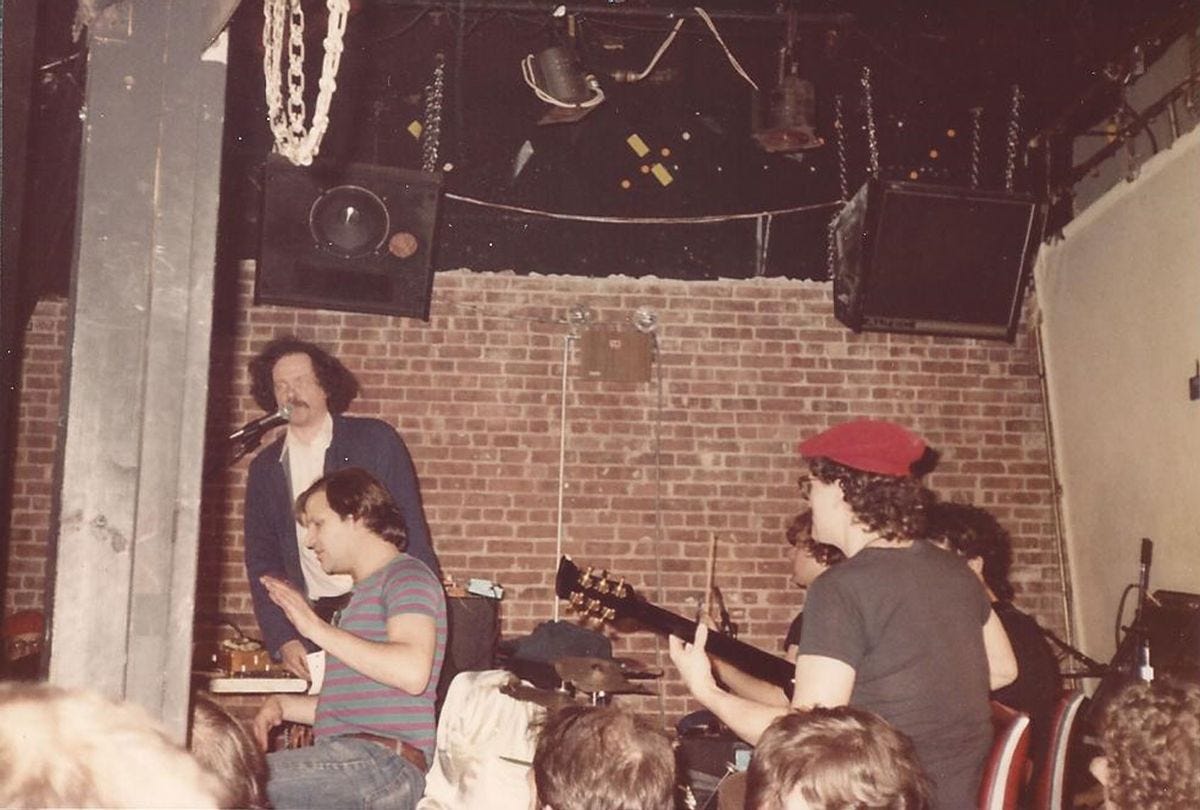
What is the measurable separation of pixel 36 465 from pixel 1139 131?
5.89 m

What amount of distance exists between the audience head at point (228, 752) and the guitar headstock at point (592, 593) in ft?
6.41

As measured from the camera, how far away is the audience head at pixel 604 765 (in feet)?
6.72

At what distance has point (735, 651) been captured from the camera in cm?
371

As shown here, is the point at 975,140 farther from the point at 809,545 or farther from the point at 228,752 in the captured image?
the point at 228,752

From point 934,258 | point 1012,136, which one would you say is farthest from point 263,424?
point 1012,136

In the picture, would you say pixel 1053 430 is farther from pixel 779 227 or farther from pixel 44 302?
pixel 44 302

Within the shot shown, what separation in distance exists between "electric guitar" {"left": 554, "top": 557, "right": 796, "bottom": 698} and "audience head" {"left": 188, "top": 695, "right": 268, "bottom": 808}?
1.69 metres

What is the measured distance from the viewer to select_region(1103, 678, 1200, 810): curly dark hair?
187 centimetres

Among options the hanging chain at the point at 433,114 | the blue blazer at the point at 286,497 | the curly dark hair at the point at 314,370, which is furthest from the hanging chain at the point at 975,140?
the curly dark hair at the point at 314,370

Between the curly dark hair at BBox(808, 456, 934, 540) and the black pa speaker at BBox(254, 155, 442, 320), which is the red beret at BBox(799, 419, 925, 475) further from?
the black pa speaker at BBox(254, 155, 442, 320)

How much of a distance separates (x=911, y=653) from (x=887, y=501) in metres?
0.38

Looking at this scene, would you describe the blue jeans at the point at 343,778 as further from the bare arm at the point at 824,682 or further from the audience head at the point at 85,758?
the audience head at the point at 85,758

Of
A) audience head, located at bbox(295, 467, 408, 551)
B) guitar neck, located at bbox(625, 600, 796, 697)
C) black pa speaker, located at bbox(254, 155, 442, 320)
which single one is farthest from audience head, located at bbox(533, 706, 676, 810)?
black pa speaker, located at bbox(254, 155, 442, 320)

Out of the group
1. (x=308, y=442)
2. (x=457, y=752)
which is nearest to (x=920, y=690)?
(x=457, y=752)
